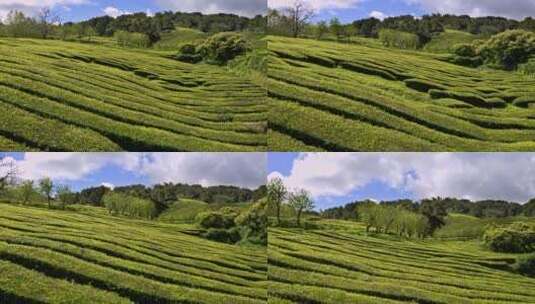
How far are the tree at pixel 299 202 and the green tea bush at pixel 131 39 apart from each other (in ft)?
13.7

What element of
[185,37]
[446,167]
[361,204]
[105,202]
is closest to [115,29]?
[185,37]

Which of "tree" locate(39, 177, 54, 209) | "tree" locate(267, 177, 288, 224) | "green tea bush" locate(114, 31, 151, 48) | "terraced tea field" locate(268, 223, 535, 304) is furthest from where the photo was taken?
"green tea bush" locate(114, 31, 151, 48)

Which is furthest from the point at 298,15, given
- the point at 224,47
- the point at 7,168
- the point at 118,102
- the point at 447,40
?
the point at 7,168

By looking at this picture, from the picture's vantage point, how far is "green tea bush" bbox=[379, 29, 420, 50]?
1246 centimetres

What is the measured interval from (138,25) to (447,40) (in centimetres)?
583

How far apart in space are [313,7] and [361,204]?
12.2 feet

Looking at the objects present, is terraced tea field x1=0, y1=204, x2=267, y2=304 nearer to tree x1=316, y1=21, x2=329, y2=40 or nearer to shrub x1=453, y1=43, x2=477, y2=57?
tree x1=316, y1=21, x2=329, y2=40

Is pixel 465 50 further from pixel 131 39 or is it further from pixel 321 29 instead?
pixel 131 39

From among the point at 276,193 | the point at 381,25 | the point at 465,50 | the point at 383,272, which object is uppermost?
the point at 381,25

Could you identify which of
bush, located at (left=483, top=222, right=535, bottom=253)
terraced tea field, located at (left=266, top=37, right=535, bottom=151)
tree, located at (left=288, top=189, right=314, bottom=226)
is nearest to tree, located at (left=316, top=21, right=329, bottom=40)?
terraced tea field, located at (left=266, top=37, right=535, bottom=151)

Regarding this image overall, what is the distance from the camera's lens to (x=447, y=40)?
1243 centimetres

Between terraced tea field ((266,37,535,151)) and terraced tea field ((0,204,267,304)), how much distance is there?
2402 mm

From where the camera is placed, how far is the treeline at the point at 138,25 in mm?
12695

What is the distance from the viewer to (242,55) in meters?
12.7
